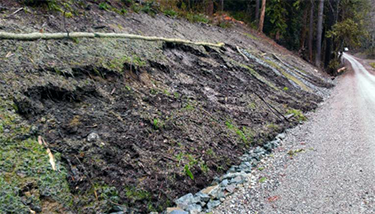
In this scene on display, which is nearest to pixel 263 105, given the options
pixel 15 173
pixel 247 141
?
pixel 247 141

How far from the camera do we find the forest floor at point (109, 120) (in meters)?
3.15

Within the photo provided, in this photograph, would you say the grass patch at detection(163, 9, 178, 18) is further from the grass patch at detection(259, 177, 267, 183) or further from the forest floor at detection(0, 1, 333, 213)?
the grass patch at detection(259, 177, 267, 183)

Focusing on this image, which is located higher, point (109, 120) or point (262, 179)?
point (109, 120)

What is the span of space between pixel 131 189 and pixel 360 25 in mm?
25179

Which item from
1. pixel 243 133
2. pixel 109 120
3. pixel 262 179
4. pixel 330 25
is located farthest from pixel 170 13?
pixel 330 25

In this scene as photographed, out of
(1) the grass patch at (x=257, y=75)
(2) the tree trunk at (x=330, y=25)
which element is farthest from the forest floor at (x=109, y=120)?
(2) the tree trunk at (x=330, y=25)

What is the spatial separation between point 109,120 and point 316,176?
317 cm

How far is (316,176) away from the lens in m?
4.28

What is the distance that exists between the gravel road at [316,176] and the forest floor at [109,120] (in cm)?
59

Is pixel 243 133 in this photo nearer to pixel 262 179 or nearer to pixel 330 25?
pixel 262 179

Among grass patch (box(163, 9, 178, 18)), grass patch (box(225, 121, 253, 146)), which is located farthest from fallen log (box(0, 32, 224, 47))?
grass patch (box(163, 9, 178, 18))

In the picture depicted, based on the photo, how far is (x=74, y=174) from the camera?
3250 millimetres

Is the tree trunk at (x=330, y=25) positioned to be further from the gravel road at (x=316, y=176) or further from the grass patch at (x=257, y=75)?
the gravel road at (x=316, y=176)

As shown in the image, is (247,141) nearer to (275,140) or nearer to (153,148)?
(275,140)
